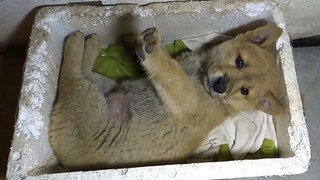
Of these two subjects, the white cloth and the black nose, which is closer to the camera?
the black nose

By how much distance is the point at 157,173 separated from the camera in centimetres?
245

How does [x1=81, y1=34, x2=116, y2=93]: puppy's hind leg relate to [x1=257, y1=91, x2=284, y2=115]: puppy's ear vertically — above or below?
above

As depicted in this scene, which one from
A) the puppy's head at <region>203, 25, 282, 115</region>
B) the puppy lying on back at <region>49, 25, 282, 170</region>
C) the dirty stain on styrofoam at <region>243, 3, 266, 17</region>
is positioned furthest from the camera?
the dirty stain on styrofoam at <region>243, 3, 266, 17</region>

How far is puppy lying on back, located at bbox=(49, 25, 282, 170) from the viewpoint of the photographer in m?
2.60

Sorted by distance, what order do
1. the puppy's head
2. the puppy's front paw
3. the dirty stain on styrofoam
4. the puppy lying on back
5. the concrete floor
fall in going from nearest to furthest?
the puppy's front paw
the puppy lying on back
the puppy's head
the dirty stain on styrofoam
the concrete floor

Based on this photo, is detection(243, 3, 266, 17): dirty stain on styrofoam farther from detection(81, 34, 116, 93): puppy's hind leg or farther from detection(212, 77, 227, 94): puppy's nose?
detection(81, 34, 116, 93): puppy's hind leg

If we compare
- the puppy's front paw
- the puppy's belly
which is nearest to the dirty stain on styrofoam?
the puppy's front paw

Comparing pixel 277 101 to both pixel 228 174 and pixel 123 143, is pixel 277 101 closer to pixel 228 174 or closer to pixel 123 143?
pixel 228 174

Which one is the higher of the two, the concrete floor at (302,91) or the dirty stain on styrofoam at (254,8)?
the dirty stain on styrofoam at (254,8)

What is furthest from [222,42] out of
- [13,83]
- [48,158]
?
[13,83]

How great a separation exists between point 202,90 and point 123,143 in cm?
51

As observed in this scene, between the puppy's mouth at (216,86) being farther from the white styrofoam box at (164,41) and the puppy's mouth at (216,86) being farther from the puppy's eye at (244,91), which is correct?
the white styrofoam box at (164,41)

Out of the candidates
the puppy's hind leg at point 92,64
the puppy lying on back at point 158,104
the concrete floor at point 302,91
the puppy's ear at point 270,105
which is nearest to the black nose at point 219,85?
the puppy lying on back at point 158,104

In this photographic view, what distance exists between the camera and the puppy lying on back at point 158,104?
8.52 ft
